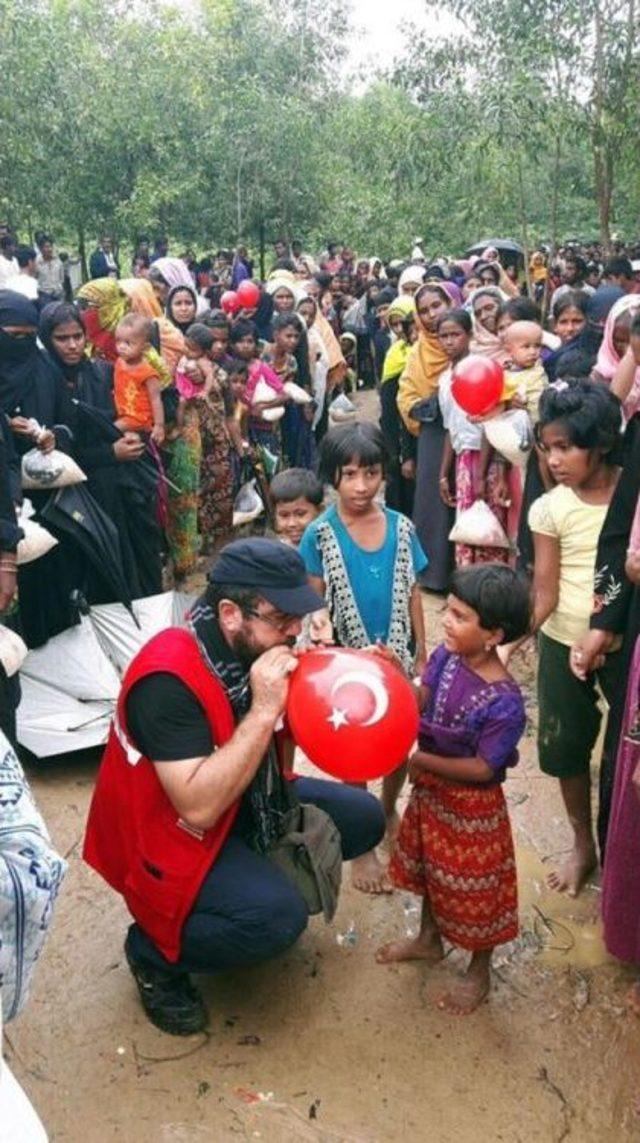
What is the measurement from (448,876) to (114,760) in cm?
90

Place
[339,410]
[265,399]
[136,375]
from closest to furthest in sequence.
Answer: [136,375] < [265,399] < [339,410]

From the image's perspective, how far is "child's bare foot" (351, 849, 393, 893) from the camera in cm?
305

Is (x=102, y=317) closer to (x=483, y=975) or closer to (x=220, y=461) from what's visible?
(x=220, y=461)

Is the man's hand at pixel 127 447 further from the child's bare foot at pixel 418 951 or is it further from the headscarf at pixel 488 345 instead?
the child's bare foot at pixel 418 951

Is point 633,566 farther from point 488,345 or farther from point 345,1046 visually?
point 488,345

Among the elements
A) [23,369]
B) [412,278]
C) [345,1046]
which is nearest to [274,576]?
[345,1046]

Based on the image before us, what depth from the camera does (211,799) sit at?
2.21 m

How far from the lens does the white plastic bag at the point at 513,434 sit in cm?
452

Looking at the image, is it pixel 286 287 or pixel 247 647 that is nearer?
pixel 247 647

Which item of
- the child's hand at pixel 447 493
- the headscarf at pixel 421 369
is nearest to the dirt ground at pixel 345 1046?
the child's hand at pixel 447 493

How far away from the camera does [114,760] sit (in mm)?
2480

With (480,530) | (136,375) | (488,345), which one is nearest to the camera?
Result: (480,530)

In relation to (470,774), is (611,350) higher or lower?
higher

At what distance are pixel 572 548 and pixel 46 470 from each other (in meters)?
2.01
